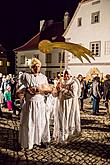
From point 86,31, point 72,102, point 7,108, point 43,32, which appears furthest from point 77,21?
point 72,102

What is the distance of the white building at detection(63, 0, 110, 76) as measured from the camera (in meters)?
27.3

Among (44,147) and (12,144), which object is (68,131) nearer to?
(44,147)

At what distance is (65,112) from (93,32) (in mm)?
21894

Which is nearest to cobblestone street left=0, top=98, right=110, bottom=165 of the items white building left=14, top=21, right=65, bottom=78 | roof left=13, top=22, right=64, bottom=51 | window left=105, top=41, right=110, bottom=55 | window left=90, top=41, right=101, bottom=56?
window left=105, top=41, right=110, bottom=55

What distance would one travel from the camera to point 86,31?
29.1 metres

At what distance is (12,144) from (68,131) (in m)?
1.48

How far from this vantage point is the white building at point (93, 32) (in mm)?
27266

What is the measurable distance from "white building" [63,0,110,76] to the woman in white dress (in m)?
20.9

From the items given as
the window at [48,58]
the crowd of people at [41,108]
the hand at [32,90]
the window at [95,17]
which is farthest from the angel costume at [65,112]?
the window at [48,58]

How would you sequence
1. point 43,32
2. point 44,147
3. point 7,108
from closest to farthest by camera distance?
1. point 44,147
2. point 7,108
3. point 43,32

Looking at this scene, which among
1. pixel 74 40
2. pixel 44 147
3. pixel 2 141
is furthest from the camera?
pixel 74 40

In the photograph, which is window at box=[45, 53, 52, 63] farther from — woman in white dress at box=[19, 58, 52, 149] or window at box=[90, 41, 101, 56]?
woman in white dress at box=[19, 58, 52, 149]

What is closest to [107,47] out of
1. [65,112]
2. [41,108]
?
[65,112]

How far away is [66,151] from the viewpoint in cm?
669
